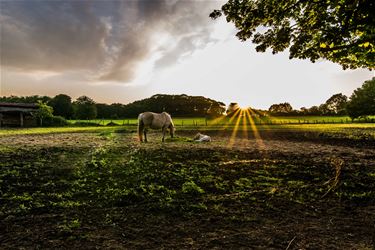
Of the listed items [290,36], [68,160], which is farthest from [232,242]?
[290,36]

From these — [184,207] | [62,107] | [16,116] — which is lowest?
[184,207]

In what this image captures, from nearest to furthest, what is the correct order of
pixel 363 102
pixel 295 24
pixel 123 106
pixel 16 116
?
1. pixel 295 24
2. pixel 16 116
3. pixel 363 102
4. pixel 123 106

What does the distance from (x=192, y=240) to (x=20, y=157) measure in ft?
34.9

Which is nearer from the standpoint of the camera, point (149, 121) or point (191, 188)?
point (191, 188)

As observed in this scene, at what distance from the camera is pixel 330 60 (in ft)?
53.0

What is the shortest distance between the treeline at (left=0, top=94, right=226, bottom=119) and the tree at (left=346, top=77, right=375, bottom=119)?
4350cm

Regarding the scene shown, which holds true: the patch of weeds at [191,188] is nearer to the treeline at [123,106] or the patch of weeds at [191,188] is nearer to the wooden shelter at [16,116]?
the wooden shelter at [16,116]

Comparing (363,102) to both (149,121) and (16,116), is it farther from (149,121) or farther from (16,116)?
(16,116)

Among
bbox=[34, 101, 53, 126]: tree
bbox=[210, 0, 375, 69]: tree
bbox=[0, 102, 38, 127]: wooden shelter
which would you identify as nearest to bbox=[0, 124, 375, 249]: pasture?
bbox=[210, 0, 375, 69]: tree

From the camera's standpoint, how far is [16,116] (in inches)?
2156

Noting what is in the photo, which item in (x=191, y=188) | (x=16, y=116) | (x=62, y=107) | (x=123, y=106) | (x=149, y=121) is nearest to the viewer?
(x=191, y=188)

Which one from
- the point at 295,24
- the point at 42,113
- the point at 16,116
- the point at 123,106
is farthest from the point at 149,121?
the point at 123,106

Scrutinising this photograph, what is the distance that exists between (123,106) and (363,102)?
90957 millimetres

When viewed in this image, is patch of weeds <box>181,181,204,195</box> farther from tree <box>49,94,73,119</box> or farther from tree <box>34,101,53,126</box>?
tree <box>49,94,73,119</box>
